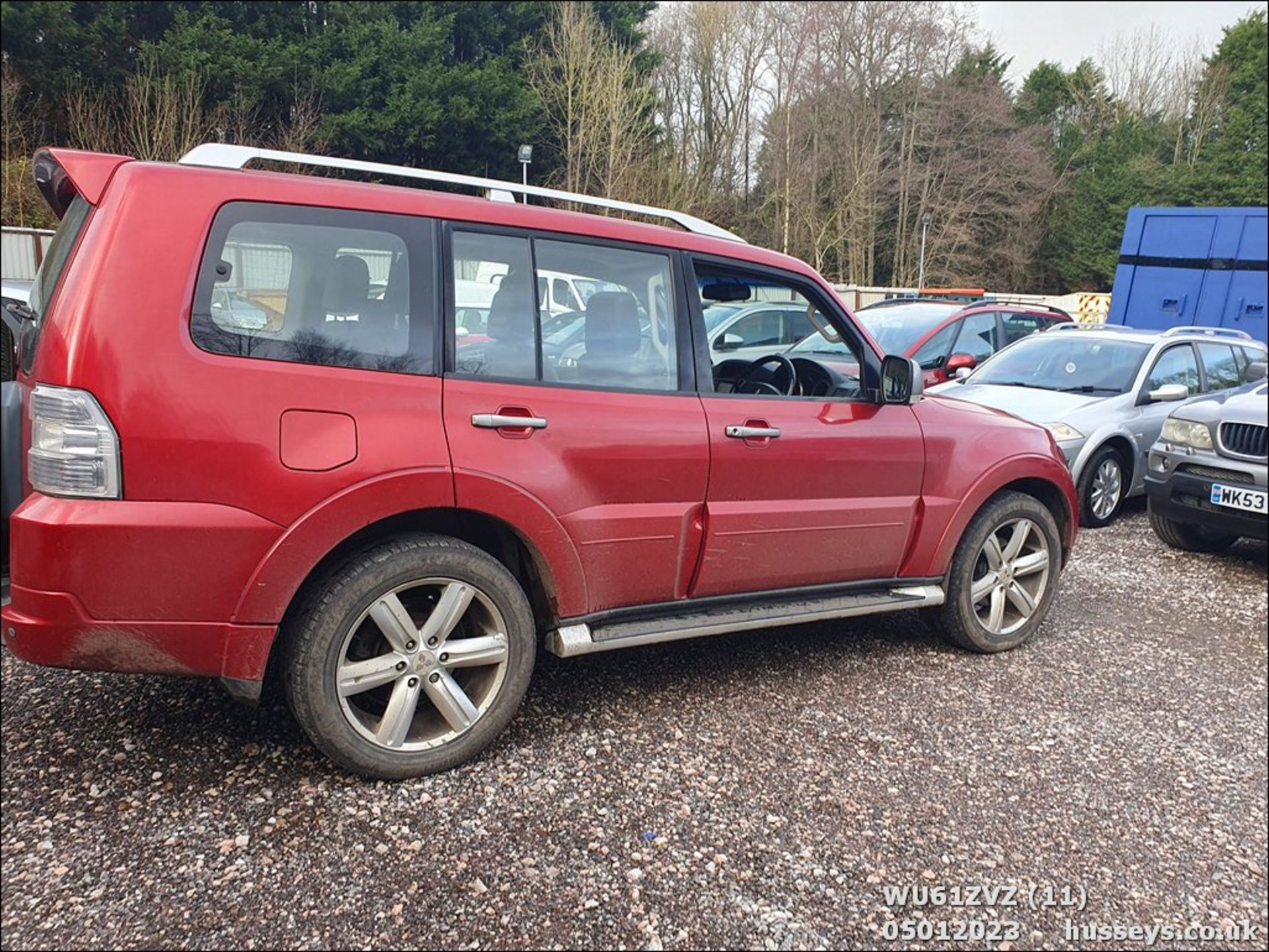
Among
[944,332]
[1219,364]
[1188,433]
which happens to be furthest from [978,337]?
[1188,433]

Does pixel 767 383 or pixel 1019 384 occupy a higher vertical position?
pixel 767 383

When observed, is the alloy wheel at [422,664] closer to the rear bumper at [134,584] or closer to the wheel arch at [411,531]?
the wheel arch at [411,531]

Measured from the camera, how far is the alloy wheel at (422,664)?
2.62m

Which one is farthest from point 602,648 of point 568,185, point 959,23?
point 568,185

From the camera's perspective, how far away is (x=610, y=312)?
3074 mm

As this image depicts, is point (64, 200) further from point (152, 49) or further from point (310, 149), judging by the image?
point (152, 49)

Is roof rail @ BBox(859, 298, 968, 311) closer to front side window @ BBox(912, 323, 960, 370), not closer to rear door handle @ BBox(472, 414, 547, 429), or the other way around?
front side window @ BBox(912, 323, 960, 370)

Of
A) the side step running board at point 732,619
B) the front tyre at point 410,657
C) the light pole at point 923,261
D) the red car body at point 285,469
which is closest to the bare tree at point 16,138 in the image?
the red car body at point 285,469

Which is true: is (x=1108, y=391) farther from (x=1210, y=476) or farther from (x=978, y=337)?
(x=978, y=337)

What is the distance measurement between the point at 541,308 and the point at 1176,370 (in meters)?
6.56

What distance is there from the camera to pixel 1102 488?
690cm

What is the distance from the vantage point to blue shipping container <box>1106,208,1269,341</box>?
99 centimetres

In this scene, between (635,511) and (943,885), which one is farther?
(635,511)

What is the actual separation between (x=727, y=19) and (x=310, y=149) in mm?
3069
